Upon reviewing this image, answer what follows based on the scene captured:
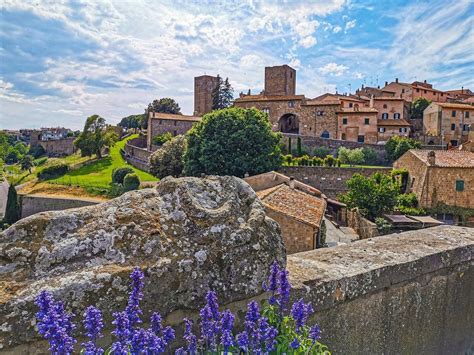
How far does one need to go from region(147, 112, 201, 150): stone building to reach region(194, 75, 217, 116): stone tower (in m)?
17.7

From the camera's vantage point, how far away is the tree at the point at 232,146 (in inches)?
1281

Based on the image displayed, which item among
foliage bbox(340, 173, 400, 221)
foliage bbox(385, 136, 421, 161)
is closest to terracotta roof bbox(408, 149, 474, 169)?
foliage bbox(340, 173, 400, 221)

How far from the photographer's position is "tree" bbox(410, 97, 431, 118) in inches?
2378

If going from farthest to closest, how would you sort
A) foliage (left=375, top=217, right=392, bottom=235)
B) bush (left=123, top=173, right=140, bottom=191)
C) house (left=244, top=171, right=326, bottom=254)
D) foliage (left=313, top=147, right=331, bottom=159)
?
foliage (left=313, top=147, right=331, bottom=159) < bush (left=123, top=173, right=140, bottom=191) < foliage (left=375, top=217, right=392, bottom=235) < house (left=244, top=171, right=326, bottom=254)

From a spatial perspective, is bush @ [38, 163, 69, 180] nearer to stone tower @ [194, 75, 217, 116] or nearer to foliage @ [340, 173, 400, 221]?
stone tower @ [194, 75, 217, 116]

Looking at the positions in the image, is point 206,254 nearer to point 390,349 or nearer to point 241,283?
point 241,283

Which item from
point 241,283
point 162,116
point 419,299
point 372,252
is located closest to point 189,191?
point 241,283

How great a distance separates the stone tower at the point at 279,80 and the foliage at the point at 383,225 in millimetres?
47175

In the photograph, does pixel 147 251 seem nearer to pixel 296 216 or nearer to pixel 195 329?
pixel 195 329

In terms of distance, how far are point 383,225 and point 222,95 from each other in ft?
175

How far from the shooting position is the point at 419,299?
321cm

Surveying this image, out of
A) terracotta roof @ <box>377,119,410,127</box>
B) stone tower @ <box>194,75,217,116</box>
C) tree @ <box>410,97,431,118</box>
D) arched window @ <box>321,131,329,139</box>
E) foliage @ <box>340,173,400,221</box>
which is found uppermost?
stone tower @ <box>194,75,217,116</box>

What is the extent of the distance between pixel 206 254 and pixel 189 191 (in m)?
0.42

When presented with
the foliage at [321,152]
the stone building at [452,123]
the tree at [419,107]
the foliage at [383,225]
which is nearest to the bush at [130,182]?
the foliage at [321,152]
